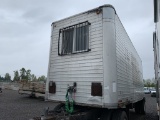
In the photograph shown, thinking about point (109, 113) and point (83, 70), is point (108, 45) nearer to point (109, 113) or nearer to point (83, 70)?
point (83, 70)

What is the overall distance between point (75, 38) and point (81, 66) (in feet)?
3.49

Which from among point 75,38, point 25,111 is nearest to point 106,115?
point 75,38

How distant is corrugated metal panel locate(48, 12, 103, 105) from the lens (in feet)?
17.7

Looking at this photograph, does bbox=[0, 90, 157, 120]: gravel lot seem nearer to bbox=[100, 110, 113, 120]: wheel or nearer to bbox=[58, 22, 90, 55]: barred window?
bbox=[58, 22, 90, 55]: barred window

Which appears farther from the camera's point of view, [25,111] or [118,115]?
[25,111]

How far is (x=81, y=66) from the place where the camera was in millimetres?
5742

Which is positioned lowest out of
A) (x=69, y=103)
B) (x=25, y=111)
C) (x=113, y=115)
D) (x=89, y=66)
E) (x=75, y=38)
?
(x=25, y=111)

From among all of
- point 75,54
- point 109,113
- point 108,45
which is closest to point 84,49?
point 75,54

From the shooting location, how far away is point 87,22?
234 inches

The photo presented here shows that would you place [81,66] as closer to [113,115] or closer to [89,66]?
[89,66]

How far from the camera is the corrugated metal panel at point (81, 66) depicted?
17.7ft

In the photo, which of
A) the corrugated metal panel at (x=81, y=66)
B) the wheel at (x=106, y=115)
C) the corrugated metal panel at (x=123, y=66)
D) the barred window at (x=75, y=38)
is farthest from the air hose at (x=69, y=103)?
the corrugated metal panel at (x=123, y=66)

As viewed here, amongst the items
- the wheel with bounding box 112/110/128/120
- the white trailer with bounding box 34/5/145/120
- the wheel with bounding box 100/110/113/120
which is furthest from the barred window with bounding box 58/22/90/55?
the wheel with bounding box 112/110/128/120

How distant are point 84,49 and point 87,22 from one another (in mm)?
923
